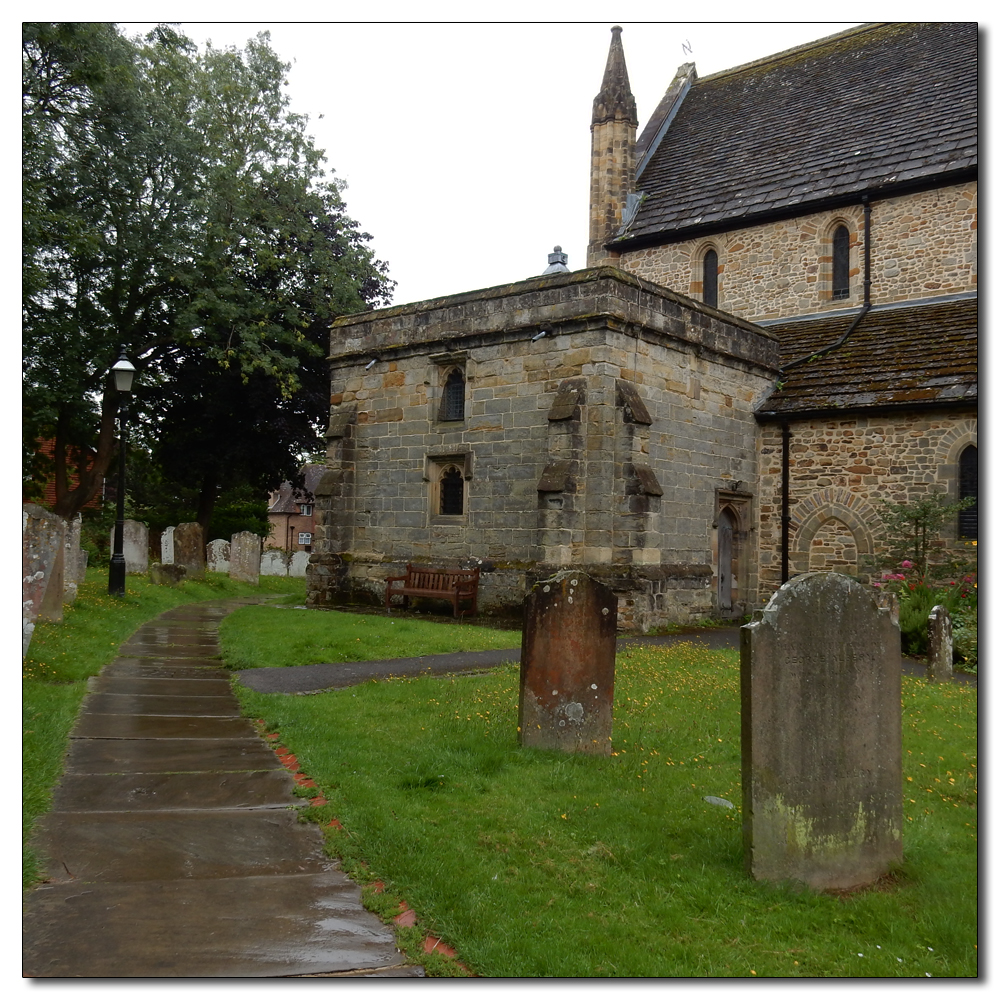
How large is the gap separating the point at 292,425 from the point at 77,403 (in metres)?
7.39

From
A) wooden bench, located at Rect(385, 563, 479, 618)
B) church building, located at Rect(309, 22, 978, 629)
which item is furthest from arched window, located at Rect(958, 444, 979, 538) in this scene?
wooden bench, located at Rect(385, 563, 479, 618)

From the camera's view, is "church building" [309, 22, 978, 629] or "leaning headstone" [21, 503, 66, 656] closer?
"leaning headstone" [21, 503, 66, 656]

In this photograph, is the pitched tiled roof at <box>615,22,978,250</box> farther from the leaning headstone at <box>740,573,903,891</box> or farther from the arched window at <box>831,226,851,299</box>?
the leaning headstone at <box>740,573,903,891</box>

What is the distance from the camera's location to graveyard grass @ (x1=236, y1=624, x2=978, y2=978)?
142 inches

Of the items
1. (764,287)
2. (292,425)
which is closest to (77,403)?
(292,425)

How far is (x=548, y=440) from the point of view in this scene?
48.8 ft

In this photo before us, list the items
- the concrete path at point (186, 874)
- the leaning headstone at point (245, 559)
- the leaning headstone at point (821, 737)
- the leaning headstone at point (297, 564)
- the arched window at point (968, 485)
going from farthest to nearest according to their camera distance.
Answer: the leaning headstone at point (297, 564) → the leaning headstone at point (245, 559) → the arched window at point (968, 485) → the leaning headstone at point (821, 737) → the concrete path at point (186, 874)

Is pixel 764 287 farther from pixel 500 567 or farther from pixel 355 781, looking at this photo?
pixel 355 781

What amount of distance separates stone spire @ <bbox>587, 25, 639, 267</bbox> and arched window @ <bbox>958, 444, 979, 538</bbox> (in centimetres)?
1127

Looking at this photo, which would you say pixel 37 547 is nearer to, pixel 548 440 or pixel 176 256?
pixel 548 440

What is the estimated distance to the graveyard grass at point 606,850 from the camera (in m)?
3.60

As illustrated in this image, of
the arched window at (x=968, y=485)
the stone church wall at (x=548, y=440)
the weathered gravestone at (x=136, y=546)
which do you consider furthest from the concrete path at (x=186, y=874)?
the weathered gravestone at (x=136, y=546)

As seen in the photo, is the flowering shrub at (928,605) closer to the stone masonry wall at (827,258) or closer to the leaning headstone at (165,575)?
the stone masonry wall at (827,258)

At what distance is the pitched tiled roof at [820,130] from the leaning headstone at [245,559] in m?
13.6
